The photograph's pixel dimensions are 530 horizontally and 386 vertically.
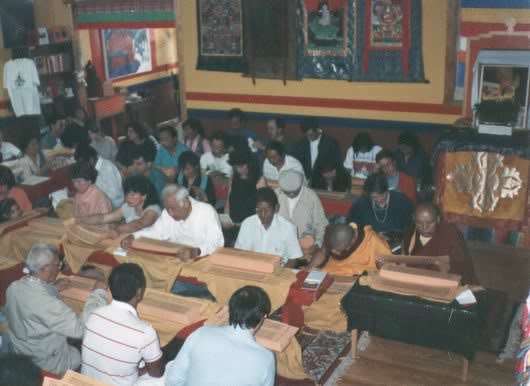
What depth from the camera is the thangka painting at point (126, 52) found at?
13273 millimetres

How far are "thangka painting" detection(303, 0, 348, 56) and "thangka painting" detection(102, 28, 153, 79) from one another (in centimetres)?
595

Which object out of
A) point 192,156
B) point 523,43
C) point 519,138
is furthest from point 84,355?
point 523,43

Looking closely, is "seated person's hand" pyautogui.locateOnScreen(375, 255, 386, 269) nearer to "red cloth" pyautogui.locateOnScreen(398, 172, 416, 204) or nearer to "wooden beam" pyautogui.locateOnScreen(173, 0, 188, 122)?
"red cloth" pyautogui.locateOnScreen(398, 172, 416, 204)

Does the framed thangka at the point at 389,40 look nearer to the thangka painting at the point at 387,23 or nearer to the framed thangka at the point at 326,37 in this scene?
the thangka painting at the point at 387,23

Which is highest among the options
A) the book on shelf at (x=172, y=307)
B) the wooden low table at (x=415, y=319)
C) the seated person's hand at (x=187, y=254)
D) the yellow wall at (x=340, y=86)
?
the yellow wall at (x=340, y=86)

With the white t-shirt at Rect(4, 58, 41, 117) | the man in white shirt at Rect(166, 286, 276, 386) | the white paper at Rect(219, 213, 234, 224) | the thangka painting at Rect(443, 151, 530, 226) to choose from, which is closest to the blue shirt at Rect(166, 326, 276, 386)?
the man in white shirt at Rect(166, 286, 276, 386)

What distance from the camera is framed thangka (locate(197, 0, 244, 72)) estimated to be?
9141 mm

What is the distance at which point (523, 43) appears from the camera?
23.9 ft

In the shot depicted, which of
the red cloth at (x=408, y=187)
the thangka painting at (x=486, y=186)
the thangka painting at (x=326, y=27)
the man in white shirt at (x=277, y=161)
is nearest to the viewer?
the thangka painting at (x=486, y=186)

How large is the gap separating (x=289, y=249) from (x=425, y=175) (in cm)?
277

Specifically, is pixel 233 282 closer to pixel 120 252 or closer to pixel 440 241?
pixel 120 252

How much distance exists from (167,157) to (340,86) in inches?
112

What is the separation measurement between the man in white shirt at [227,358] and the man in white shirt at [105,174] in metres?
3.70

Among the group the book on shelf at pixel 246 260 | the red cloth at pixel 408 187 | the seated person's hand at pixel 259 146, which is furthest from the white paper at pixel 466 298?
the seated person's hand at pixel 259 146
